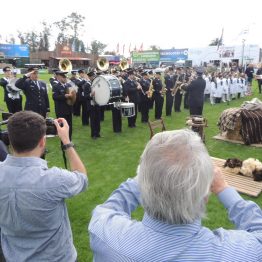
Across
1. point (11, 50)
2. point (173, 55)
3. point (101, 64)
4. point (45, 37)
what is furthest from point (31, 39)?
point (101, 64)

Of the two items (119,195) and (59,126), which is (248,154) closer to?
(59,126)

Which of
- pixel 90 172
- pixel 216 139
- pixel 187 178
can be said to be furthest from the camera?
pixel 216 139

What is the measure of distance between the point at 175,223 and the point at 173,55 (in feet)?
171

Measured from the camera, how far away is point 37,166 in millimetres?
1997

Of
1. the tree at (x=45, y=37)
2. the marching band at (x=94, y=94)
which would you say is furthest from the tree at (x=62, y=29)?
the marching band at (x=94, y=94)

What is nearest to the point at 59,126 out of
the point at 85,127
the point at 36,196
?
the point at 36,196

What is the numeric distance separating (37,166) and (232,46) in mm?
38271

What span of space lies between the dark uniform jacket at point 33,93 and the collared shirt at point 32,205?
Result: 676cm

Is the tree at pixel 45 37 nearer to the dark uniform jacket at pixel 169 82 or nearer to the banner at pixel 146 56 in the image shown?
the banner at pixel 146 56

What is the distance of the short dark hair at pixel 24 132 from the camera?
197 cm

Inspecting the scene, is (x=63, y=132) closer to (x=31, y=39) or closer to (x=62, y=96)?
(x=62, y=96)

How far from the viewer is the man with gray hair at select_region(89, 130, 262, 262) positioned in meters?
1.12

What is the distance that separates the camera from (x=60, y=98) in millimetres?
8359

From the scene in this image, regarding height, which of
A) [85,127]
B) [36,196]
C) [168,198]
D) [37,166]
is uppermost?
[168,198]
